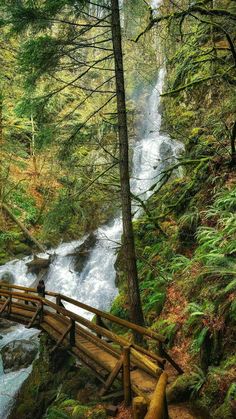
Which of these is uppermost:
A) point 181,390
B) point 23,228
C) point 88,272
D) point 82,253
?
point 23,228

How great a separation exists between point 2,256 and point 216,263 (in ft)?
51.3

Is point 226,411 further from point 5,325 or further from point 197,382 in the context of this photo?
point 5,325

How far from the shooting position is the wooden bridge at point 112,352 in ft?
15.0

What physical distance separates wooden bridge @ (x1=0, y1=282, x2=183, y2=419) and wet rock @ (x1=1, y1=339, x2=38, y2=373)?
58.5 inches

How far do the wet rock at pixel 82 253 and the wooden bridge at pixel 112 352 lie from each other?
6481 mm

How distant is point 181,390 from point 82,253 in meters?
13.4

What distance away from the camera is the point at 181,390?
17.4ft

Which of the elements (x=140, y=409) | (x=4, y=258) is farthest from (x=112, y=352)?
(x=4, y=258)

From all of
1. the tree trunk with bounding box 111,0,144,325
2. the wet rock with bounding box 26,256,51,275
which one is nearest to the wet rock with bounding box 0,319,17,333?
the wet rock with bounding box 26,256,51,275

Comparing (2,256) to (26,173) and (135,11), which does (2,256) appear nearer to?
(26,173)

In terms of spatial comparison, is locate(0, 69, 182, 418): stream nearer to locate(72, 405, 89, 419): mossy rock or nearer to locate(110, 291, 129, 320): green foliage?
locate(110, 291, 129, 320): green foliage

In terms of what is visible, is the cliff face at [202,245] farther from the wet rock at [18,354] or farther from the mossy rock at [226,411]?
the wet rock at [18,354]

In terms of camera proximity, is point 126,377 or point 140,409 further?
point 126,377

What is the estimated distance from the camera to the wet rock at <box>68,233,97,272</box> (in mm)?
17734
